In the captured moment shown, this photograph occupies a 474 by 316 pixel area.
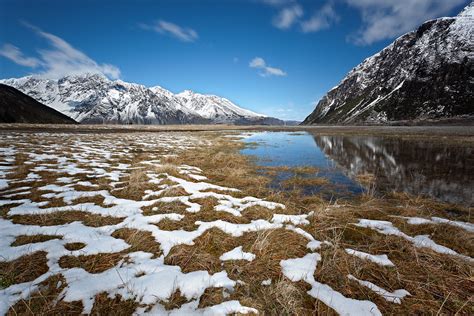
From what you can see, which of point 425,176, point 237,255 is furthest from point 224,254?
point 425,176

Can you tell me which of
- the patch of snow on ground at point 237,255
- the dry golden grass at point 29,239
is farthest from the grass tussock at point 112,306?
the dry golden grass at point 29,239

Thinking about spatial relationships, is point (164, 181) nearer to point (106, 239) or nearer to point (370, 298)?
point (106, 239)

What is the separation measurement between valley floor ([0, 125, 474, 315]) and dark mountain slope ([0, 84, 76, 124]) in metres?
202

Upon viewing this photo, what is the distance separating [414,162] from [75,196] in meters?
20.7

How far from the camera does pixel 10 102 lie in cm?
16438

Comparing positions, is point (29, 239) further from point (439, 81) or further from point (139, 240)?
point (439, 81)

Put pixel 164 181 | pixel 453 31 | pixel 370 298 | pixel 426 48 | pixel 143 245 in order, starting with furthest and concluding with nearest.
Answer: pixel 426 48 < pixel 453 31 < pixel 164 181 < pixel 143 245 < pixel 370 298

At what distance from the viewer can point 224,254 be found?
14.8 feet

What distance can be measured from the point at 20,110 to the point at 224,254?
232m

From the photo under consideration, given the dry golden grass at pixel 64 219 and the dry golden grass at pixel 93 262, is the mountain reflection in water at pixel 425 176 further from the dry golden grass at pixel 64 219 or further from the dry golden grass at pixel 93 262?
the dry golden grass at pixel 64 219

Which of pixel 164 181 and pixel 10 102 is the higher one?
pixel 10 102

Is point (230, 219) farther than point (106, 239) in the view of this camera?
Yes

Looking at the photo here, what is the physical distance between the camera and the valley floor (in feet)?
10.5

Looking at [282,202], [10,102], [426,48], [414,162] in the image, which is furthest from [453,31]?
[10,102]
